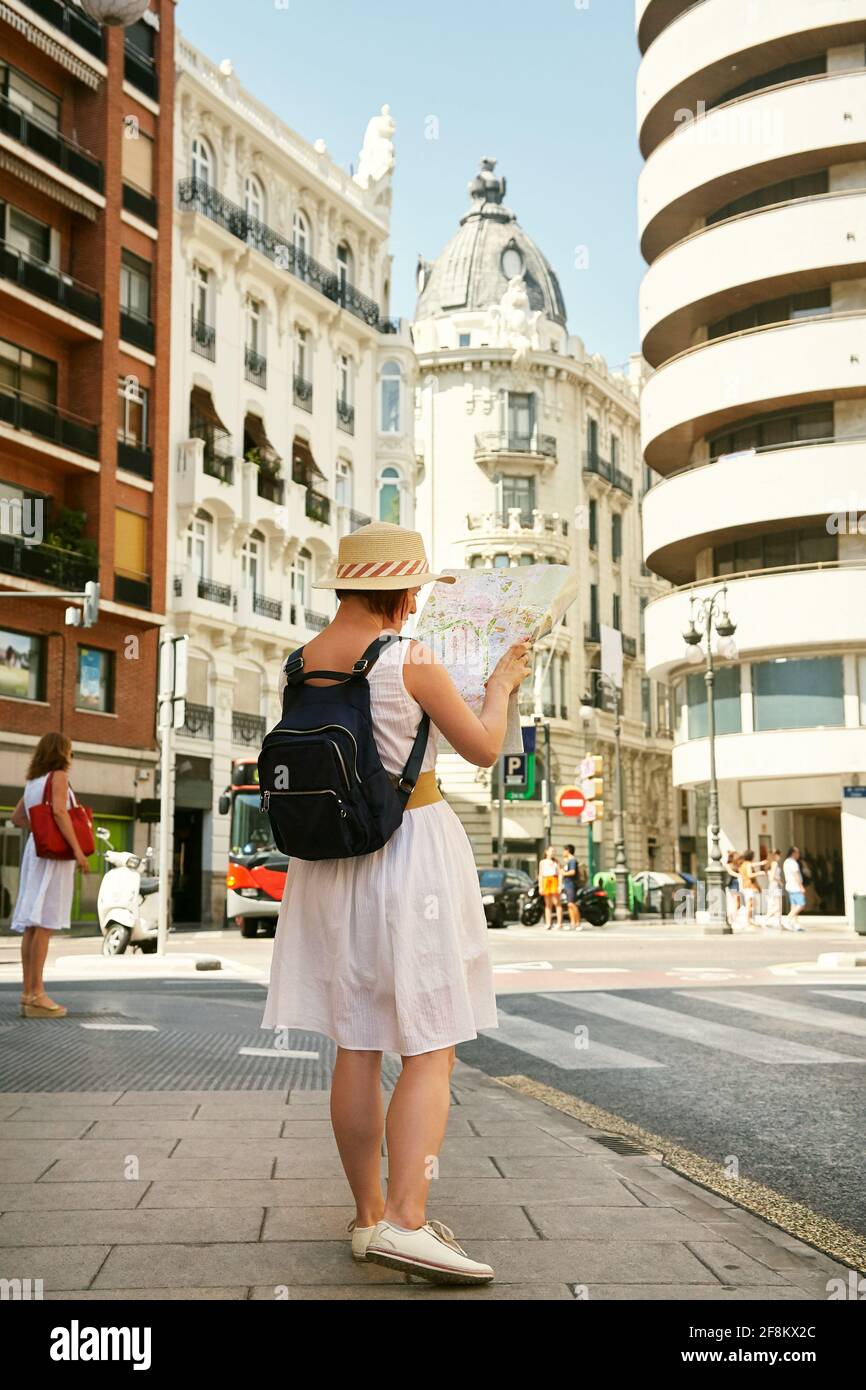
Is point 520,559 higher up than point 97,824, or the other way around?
point 520,559

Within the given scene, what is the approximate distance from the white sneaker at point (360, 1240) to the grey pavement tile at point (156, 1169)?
1125mm

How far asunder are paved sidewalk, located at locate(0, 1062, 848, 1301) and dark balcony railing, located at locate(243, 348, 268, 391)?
127 ft

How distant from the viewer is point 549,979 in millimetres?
16094

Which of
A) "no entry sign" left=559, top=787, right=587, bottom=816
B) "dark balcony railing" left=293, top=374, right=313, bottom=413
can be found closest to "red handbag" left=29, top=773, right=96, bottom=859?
"no entry sign" left=559, top=787, right=587, bottom=816

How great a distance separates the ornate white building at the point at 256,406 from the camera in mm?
40469

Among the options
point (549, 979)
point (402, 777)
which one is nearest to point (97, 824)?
point (549, 979)

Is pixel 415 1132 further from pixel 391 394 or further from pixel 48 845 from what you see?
pixel 391 394

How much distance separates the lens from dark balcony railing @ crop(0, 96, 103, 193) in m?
34.3

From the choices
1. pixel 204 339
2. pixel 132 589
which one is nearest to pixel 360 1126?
pixel 132 589

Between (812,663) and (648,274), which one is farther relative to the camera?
(648,274)

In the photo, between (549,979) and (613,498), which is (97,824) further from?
(613,498)

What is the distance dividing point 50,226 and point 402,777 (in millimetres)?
35265

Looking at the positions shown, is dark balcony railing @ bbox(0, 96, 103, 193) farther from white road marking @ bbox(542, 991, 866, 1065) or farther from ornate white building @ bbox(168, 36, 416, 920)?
white road marking @ bbox(542, 991, 866, 1065)

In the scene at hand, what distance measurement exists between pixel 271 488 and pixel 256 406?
2319 millimetres
